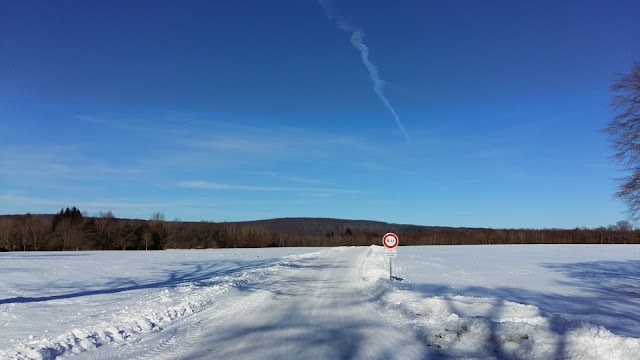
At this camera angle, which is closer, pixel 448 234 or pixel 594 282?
pixel 594 282

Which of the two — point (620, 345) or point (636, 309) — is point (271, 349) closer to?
point (620, 345)

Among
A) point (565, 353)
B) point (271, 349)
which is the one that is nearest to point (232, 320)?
point (271, 349)

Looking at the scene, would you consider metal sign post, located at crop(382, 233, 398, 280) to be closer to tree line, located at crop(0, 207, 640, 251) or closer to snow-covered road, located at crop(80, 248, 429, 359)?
snow-covered road, located at crop(80, 248, 429, 359)

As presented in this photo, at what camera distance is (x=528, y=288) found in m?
18.1

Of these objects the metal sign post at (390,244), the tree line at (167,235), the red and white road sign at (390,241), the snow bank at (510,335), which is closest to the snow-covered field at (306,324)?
the snow bank at (510,335)

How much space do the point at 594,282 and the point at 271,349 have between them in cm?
1913

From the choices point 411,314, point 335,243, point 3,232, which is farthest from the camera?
point 335,243

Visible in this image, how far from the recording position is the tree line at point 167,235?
8694 centimetres

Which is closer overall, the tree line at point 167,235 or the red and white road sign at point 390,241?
the red and white road sign at point 390,241

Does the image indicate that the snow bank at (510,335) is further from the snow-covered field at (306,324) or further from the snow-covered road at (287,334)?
the snow-covered road at (287,334)

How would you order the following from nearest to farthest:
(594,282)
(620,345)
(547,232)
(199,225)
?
(620,345) < (594,282) < (199,225) < (547,232)

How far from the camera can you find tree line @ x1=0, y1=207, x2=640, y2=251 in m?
86.9

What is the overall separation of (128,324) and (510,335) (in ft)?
23.3

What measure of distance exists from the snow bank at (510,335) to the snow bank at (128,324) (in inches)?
198
